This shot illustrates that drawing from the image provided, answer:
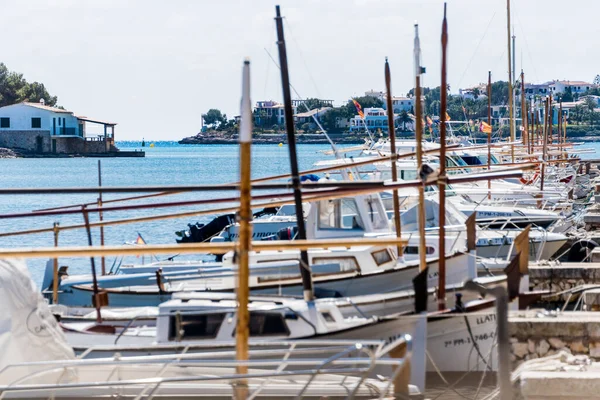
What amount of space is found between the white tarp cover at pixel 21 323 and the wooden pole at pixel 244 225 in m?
2.75

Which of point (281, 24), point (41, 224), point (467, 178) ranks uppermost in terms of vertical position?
point (281, 24)

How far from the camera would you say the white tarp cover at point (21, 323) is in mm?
12117

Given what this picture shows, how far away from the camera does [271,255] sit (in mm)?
18734

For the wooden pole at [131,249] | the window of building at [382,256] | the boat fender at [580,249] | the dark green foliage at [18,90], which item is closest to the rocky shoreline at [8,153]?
the dark green foliage at [18,90]

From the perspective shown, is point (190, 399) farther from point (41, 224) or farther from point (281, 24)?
point (41, 224)

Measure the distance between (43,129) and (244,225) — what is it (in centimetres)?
13965

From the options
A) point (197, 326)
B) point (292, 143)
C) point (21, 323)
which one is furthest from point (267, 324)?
point (292, 143)

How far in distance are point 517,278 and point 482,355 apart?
8.26 feet

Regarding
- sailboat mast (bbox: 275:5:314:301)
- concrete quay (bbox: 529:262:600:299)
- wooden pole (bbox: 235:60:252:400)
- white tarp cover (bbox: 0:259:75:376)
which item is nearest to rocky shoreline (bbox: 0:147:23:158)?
concrete quay (bbox: 529:262:600:299)

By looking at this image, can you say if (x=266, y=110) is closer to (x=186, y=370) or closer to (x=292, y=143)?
(x=292, y=143)

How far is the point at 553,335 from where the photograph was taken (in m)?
14.6

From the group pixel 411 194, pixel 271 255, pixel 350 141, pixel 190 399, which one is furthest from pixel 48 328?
pixel 350 141

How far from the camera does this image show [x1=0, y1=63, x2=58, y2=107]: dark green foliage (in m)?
170

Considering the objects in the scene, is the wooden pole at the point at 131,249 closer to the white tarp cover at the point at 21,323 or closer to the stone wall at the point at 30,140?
the white tarp cover at the point at 21,323
